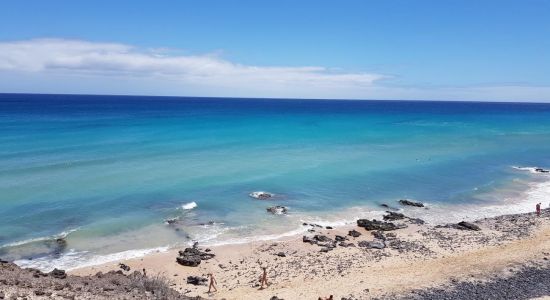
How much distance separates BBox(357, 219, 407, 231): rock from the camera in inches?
1165

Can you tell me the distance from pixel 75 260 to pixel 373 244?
650 inches

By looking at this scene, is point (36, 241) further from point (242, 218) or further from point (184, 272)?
point (242, 218)

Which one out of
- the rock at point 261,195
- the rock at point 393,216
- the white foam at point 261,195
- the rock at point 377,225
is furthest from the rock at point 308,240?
the white foam at point 261,195

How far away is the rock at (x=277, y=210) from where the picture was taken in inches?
1288

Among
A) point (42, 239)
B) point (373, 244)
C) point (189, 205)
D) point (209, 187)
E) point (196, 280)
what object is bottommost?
point (196, 280)

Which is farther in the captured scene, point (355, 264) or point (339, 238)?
point (339, 238)

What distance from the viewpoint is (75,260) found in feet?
78.1

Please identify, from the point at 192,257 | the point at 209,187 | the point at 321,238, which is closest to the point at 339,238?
the point at 321,238

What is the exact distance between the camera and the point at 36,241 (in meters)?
25.9

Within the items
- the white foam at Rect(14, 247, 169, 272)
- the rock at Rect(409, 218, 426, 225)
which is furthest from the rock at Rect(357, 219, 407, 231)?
the white foam at Rect(14, 247, 169, 272)

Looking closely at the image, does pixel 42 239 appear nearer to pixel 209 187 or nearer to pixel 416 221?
pixel 209 187

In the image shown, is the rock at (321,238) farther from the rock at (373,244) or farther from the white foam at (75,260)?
the white foam at (75,260)

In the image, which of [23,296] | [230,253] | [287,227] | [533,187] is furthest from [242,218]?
[533,187]

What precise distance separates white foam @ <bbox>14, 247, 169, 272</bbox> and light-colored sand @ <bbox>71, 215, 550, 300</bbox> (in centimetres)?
72
